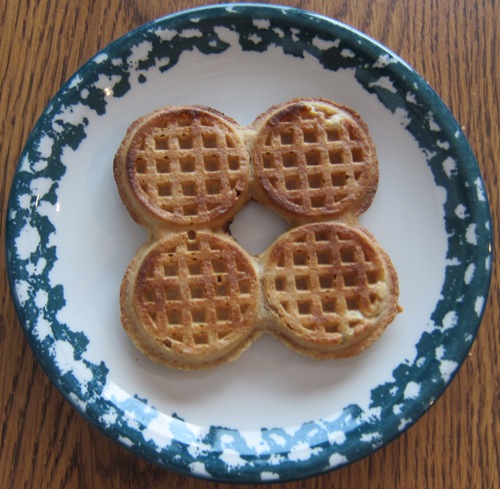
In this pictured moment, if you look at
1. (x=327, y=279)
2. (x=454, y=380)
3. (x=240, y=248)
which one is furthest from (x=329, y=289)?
(x=454, y=380)

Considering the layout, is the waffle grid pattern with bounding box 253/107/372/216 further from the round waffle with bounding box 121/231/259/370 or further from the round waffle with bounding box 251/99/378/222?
the round waffle with bounding box 121/231/259/370

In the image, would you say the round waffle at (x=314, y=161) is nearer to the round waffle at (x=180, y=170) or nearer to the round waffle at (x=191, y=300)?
the round waffle at (x=180, y=170)

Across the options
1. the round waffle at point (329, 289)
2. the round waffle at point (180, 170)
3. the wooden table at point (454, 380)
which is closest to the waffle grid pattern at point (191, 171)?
the round waffle at point (180, 170)

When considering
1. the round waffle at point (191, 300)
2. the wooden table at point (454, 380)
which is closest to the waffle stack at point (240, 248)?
the round waffle at point (191, 300)

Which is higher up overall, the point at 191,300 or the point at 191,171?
the point at 191,171

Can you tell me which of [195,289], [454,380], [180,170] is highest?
[180,170]

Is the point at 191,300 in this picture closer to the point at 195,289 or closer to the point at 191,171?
the point at 195,289

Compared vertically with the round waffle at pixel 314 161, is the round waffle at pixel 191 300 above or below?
below
